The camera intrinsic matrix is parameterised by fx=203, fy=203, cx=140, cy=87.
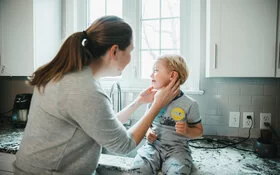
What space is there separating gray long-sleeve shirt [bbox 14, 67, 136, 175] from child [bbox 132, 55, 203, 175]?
22 centimetres

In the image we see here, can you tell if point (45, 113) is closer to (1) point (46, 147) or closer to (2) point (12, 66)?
(1) point (46, 147)

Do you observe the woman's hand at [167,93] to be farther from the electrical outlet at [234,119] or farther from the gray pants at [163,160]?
the electrical outlet at [234,119]

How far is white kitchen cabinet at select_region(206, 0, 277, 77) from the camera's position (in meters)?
1.26

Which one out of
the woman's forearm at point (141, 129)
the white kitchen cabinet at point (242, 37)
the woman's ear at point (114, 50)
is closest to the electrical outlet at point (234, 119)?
the white kitchen cabinet at point (242, 37)

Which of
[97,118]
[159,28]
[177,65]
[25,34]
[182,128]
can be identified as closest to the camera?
[97,118]

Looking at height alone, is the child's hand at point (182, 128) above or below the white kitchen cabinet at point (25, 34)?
below

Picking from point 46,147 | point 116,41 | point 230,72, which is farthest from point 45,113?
point 230,72

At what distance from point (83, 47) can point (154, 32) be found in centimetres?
116

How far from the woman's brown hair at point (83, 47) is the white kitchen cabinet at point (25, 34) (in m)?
1.00

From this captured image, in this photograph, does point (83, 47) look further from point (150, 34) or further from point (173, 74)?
point (150, 34)

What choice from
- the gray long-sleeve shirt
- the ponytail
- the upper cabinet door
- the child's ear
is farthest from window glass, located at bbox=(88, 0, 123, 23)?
the gray long-sleeve shirt

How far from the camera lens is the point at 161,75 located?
3.94 feet

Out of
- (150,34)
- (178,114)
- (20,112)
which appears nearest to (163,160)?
(178,114)

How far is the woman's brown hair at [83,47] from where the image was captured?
87cm
